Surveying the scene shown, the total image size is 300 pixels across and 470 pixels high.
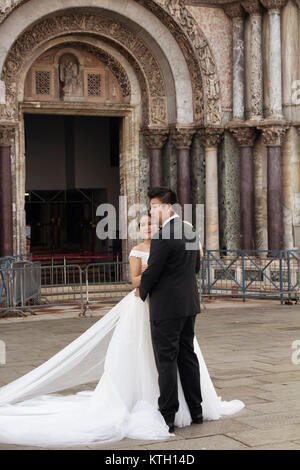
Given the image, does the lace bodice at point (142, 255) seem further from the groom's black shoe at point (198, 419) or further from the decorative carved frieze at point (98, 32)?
the decorative carved frieze at point (98, 32)

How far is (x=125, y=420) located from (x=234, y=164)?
41.5 ft

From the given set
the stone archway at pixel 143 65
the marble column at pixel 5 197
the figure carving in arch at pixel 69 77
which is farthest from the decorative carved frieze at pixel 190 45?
the marble column at pixel 5 197

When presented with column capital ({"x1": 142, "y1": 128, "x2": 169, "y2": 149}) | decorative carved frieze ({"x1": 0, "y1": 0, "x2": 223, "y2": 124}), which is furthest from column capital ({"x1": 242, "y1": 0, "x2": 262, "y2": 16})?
column capital ({"x1": 142, "y1": 128, "x2": 169, "y2": 149})

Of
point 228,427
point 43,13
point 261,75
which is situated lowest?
point 228,427

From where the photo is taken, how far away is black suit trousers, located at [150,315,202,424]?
6.20m

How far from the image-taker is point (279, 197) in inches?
688

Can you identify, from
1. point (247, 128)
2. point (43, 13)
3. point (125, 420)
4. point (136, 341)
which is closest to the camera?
point (125, 420)

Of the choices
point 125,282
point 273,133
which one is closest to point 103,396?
point 125,282

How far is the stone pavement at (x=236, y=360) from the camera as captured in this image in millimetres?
5879

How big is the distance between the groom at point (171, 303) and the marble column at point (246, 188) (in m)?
11.6

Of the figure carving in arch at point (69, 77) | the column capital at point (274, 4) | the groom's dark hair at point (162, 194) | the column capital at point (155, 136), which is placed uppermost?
the column capital at point (274, 4)

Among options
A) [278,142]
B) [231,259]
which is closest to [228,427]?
[231,259]

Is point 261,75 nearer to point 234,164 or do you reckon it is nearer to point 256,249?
point 234,164

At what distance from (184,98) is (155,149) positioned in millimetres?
1333
